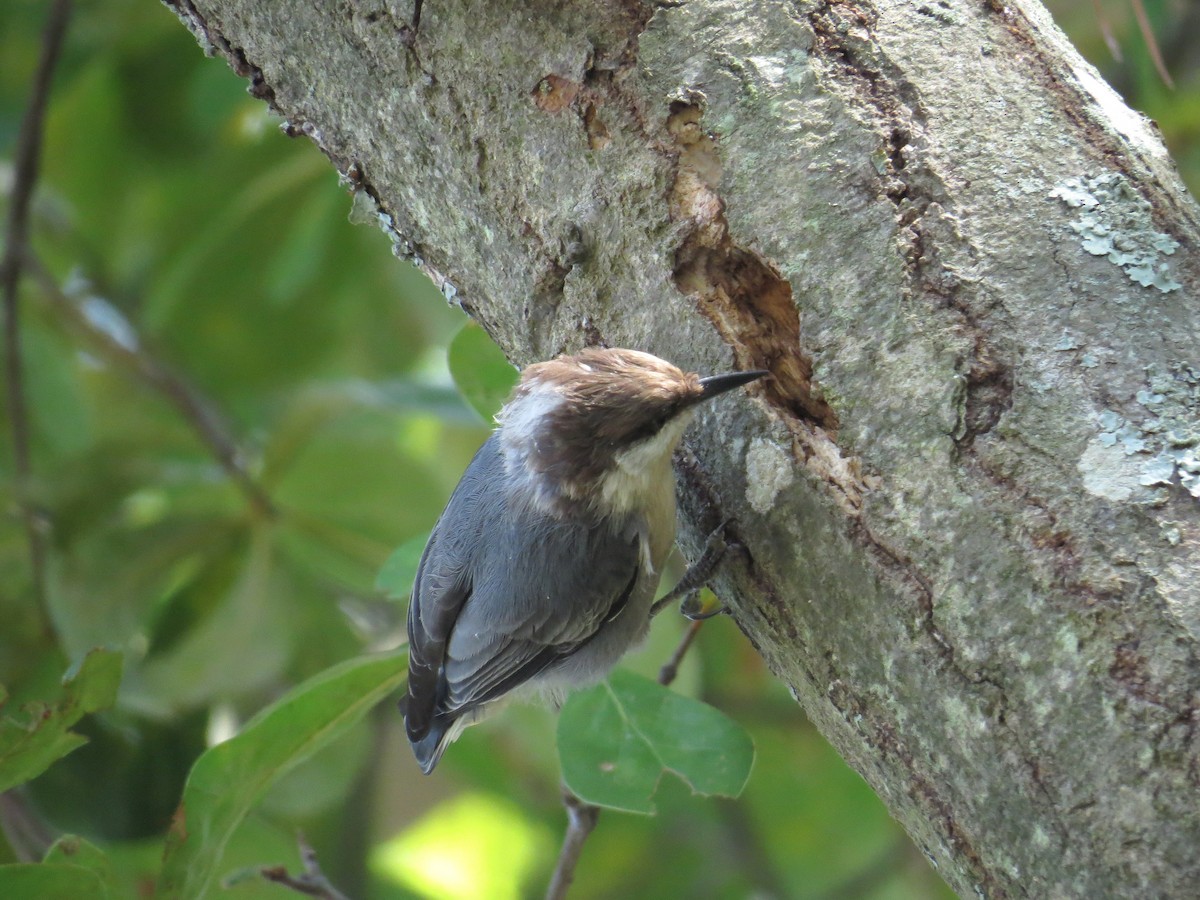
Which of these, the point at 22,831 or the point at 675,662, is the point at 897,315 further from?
the point at 22,831

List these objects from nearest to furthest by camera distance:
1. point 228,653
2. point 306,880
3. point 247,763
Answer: point 247,763 → point 306,880 → point 228,653

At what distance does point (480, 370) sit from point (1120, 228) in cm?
143

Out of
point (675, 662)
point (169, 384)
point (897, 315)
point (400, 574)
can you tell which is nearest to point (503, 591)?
point (400, 574)

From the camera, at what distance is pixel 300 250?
13.6ft

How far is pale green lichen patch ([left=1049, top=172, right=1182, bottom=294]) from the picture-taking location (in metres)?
1.59

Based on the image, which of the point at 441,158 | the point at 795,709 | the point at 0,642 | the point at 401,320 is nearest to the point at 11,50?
the point at 401,320

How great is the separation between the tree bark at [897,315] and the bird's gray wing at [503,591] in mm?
535

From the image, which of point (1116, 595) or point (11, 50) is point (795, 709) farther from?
point (11, 50)

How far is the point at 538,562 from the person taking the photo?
266 centimetres

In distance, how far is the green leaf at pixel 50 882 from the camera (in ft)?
6.08

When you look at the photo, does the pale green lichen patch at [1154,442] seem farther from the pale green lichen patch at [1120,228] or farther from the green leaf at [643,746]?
the green leaf at [643,746]

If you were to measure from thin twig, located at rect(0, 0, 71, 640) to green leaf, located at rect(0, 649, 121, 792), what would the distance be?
133 cm

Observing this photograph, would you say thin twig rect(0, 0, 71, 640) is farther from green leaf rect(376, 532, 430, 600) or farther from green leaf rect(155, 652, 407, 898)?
green leaf rect(155, 652, 407, 898)

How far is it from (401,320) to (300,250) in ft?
2.00
